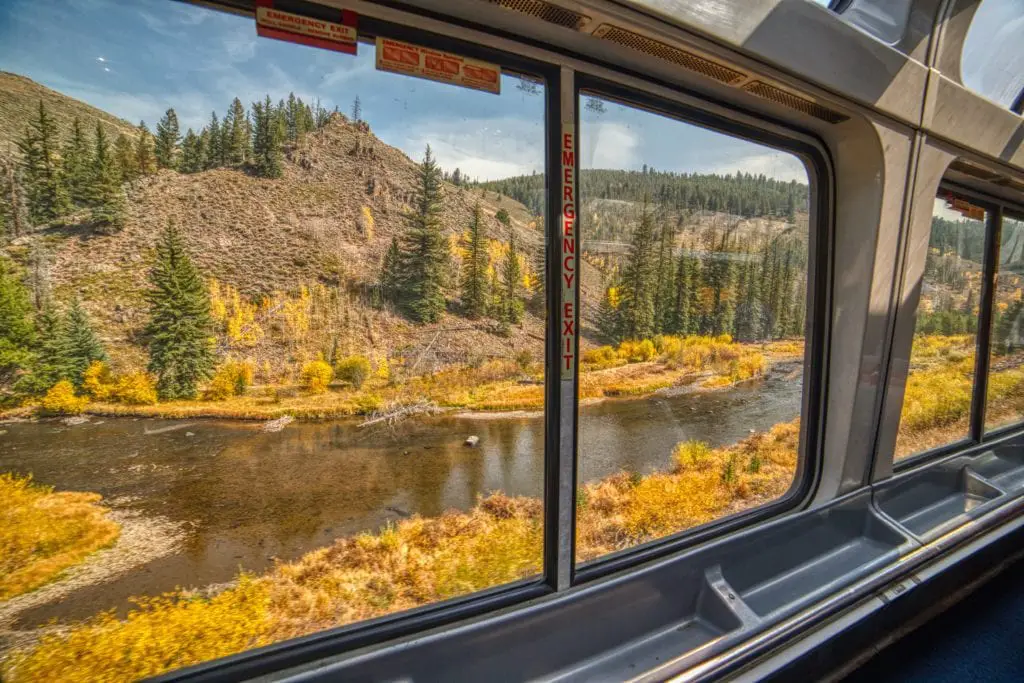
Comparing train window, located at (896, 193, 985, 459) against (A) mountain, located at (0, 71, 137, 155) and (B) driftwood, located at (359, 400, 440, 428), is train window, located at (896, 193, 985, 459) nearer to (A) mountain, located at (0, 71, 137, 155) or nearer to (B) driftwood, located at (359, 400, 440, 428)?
(B) driftwood, located at (359, 400, 440, 428)

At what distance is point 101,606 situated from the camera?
4.09ft

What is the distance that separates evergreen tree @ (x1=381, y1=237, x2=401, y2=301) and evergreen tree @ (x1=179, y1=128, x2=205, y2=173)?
595 mm

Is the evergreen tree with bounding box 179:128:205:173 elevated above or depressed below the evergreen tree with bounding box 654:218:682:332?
above

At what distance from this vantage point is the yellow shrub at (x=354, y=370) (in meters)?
1.54

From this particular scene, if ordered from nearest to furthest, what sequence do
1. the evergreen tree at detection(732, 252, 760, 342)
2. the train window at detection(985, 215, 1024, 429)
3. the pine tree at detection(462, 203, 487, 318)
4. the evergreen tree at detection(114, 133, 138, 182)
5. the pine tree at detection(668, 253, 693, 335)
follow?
the evergreen tree at detection(114, 133, 138, 182), the pine tree at detection(462, 203, 487, 318), the pine tree at detection(668, 253, 693, 335), the evergreen tree at detection(732, 252, 760, 342), the train window at detection(985, 215, 1024, 429)

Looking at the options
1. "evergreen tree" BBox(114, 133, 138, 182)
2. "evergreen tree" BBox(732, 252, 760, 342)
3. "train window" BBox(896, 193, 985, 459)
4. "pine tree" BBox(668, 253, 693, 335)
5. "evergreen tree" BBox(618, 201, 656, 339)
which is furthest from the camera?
"train window" BBox(896, 193, 985, 459)

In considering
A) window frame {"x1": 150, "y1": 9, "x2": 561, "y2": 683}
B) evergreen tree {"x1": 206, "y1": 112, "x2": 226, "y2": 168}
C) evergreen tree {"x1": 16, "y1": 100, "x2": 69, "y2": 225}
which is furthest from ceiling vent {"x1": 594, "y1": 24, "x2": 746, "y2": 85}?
evergreen tree {"x1": 16, "y1": 100, "x2": 69, "y2": 225}

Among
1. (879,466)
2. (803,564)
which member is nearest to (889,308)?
(879,466)

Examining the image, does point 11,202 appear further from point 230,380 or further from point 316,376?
point 316,376

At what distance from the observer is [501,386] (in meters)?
1.76

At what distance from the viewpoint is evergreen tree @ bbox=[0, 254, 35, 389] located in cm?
111

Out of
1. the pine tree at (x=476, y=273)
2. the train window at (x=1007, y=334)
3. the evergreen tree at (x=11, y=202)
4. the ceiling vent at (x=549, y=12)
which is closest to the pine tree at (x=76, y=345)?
the evergreen tree at (x=11, y=202)

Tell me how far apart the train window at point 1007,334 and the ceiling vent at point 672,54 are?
3.48 meters

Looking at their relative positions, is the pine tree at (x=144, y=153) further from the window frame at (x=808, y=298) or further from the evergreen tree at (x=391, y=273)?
the window frame at (x=808, y=298)
